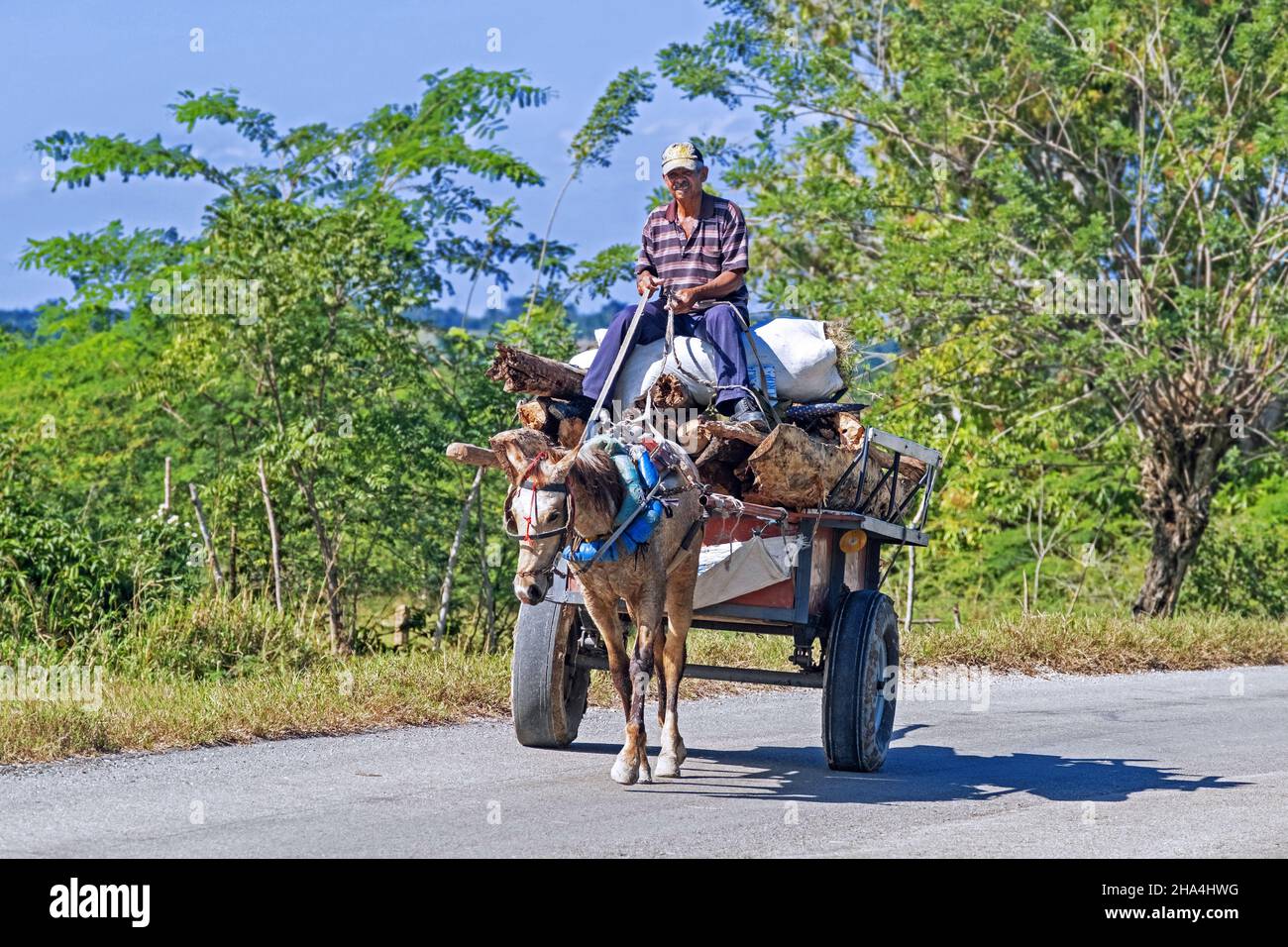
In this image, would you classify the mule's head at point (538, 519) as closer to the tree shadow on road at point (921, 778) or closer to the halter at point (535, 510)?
the halter at point (535, 510)

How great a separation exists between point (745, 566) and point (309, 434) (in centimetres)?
752

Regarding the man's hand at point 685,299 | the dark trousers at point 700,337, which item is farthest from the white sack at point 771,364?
the man's hand at point 685,299

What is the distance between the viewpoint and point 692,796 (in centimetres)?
809

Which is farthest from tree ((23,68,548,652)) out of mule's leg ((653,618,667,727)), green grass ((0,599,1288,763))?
mule's leg ((653,618,667,727))

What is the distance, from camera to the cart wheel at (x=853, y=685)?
347 inches

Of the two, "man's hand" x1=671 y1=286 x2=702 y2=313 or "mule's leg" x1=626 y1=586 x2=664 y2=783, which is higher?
"man's hand" x1=671 y1=286 x2=702 y2=313

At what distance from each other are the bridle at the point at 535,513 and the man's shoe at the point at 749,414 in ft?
5.13

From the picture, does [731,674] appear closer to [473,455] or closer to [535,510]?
[473,455]

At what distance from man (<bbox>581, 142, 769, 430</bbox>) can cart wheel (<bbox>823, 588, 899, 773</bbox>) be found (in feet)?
3.96

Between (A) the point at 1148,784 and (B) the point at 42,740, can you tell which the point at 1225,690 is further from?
(B) the point at 42,740

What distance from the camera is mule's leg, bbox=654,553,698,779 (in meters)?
8.33

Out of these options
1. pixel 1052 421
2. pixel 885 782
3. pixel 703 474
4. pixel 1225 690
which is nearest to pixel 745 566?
pixel 703 474

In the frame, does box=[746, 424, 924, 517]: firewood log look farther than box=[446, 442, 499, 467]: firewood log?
Yes

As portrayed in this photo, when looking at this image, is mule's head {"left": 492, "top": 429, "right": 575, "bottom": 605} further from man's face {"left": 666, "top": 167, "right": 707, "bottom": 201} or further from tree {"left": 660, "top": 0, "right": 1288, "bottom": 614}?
tree {"left": 660, "top": 0, "right": 1288, "bottom": 614}
